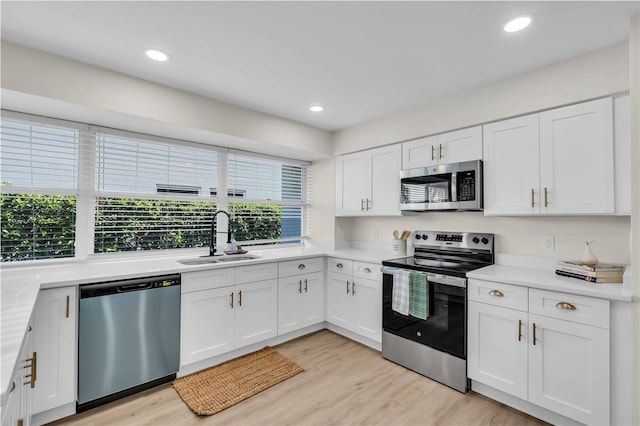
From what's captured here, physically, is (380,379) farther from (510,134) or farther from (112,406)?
(510,134)

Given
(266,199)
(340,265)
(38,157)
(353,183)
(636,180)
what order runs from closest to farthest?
(636,180)
(38,157)
(340,265)
(353,183)
(266,199)

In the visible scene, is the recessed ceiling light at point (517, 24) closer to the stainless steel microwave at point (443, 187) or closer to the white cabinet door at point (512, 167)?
the white cabinet door at point (512, 167)

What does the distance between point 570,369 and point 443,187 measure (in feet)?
5.26

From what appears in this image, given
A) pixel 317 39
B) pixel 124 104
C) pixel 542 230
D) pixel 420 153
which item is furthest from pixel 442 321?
pixel 124 104

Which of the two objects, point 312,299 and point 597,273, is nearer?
point 597,273

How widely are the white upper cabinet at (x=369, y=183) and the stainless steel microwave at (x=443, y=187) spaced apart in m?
0.16

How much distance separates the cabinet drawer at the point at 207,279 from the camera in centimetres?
258

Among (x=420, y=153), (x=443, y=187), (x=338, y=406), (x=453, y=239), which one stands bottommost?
(x=338, y=406)

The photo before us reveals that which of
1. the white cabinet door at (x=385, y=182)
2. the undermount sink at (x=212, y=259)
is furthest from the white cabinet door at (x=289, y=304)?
the white cabinet door at (x=385, y=182)

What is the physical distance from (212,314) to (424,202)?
2.21 metres

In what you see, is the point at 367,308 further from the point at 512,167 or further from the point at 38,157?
the point at 38,157

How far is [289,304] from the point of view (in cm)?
328

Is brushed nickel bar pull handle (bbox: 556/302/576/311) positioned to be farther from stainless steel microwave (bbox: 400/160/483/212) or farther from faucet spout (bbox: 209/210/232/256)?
faucet spout (bbox: 209/210/232/256)

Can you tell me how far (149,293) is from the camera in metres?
2.39
